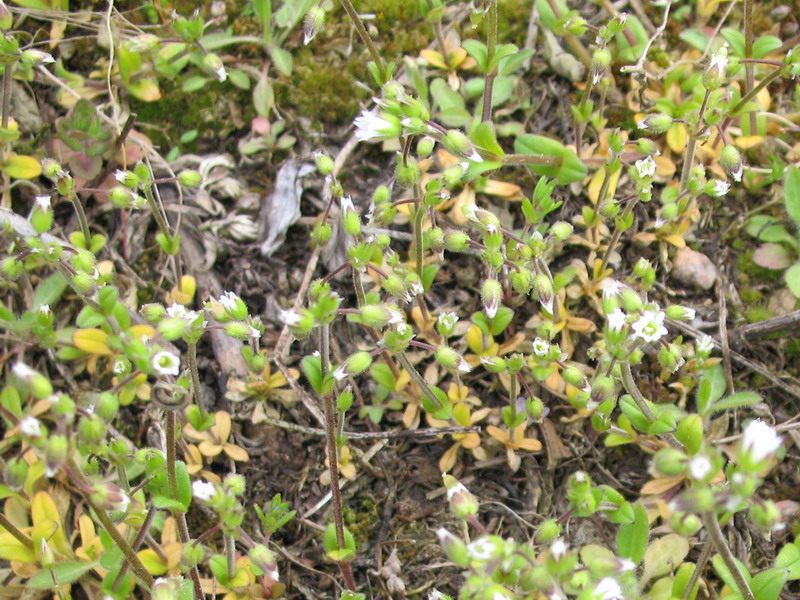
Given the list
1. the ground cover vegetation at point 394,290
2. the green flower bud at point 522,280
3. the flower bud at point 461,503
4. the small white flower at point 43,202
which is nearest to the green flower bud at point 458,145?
the ground cover vegetation at point 394,290

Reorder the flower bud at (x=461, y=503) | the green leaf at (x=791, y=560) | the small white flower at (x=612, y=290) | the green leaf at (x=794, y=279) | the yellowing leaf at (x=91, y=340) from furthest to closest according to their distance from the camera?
A: the yellowing leaf at (x=91, y=340)
the green leaf at (x=794, y=279)
the green leaf at (x=791, y=560)
the small white flower at (x=612, y=290)
the flower bud at (x=461, y=503)

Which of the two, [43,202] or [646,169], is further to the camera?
[646,169]

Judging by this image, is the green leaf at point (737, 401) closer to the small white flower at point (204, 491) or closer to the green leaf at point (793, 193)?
the green leaf at point (793, 193)

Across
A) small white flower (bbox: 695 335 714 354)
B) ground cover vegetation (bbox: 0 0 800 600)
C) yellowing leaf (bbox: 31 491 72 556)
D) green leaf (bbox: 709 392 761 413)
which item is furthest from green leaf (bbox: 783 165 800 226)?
yellowing leaf (bbox: 31 491 72 556)

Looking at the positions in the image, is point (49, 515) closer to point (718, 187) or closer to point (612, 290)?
point (612, 290)

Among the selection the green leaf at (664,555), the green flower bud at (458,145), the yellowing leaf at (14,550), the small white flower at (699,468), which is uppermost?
the green flower bud at (458,145)

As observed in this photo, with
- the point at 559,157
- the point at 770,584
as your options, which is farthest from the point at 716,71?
the point at 770,584
